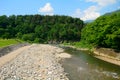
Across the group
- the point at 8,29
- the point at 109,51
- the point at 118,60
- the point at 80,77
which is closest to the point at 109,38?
the point at 109,51

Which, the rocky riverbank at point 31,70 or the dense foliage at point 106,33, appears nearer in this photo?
the rocky riverbank at point 31,70

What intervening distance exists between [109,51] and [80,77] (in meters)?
30.7

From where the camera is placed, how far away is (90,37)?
269 feet

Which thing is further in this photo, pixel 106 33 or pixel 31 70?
pixel 106 33

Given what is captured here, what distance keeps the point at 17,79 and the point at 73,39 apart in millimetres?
156273

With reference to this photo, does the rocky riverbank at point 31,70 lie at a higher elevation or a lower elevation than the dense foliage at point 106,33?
lower

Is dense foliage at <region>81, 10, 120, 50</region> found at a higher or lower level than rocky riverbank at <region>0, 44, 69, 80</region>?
higher

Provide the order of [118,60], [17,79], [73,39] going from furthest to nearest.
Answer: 1. [73,39]
2. [118,60]
3. [17,79]

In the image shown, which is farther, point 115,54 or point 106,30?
point 106,30

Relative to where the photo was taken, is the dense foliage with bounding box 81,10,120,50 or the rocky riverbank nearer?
the rocky riverbank

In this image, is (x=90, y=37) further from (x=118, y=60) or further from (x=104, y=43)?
(x=118, y=60)

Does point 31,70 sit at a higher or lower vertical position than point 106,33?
lower

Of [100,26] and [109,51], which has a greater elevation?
[100,26]

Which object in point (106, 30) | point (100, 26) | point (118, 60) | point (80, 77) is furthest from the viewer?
point (100, 26)
